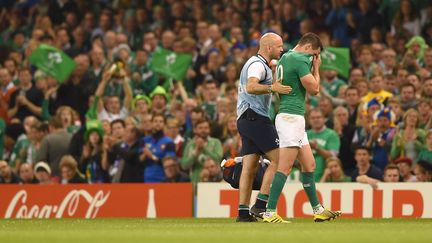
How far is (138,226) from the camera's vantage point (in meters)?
14.7

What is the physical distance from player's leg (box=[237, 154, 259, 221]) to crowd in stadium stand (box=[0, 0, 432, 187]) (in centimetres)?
360

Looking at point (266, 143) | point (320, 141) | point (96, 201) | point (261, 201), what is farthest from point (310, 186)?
point (96, 201)

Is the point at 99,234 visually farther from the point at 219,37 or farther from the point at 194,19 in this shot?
the point at 194,19

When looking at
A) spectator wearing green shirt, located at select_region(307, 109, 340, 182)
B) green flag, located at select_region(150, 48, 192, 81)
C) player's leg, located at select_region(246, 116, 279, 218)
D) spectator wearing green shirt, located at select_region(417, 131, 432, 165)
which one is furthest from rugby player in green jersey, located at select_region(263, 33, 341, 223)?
green flag, located at select_region(150, 48, 192, 81)

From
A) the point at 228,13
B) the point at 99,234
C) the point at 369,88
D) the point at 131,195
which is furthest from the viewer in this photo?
the point at 228,13

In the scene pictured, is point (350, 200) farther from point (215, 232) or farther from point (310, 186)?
point (215, 232)

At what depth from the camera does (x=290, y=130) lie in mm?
14586

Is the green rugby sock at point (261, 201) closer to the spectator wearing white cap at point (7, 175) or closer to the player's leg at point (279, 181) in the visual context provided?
the player's leg at point (279, 181)

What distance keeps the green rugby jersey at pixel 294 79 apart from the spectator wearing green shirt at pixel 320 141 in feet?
14.9

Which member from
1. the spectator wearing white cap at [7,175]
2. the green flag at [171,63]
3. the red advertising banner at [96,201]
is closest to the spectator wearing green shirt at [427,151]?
the red advertising banner at [96,201]

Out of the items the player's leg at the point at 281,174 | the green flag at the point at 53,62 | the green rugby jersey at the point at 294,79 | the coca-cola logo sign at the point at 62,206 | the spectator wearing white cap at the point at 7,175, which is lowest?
the coca-cola logo sign at the point at 62,206

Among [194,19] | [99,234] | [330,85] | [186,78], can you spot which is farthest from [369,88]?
[99,234]

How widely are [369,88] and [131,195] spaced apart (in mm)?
4423

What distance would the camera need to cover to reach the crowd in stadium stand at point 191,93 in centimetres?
1942
